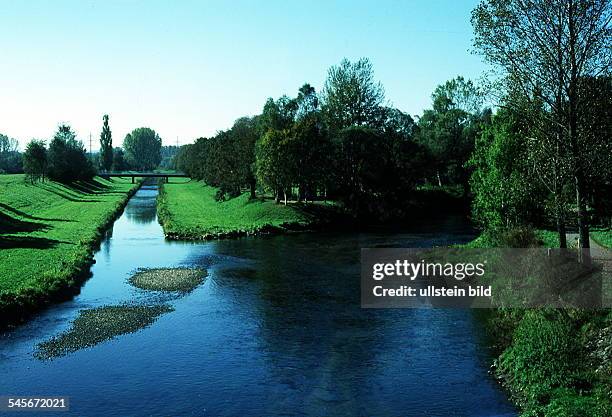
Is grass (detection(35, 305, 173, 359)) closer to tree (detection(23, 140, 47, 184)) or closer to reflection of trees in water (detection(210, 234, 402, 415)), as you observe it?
reflection of trees in water (detection(210, 234, 402, 415))

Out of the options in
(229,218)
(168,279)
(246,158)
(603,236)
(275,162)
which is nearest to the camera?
(168,279)

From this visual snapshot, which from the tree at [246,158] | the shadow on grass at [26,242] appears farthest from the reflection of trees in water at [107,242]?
the tree at [246,158]

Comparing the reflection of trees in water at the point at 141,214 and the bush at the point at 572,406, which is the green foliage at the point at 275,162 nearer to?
the reflection of trees in water at the point at 141,214

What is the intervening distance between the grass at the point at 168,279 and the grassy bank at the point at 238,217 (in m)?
21.2

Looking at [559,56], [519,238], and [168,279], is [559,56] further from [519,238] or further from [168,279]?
[168,279]

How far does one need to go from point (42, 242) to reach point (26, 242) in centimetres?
149

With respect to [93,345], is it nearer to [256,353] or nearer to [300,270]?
[256,353]

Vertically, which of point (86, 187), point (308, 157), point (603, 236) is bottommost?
point (603, 236)

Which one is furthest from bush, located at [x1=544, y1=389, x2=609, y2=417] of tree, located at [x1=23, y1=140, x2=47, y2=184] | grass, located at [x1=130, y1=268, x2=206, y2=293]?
→ tree, located at [x1=23, y1=140, x2=47, y2=184]

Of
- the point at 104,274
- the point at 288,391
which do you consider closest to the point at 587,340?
the point at 288,391

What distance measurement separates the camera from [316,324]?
36875 mm

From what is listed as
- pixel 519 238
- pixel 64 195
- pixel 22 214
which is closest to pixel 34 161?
pixel 64 195

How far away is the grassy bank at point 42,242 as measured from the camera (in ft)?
133

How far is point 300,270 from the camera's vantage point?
54.2 m
